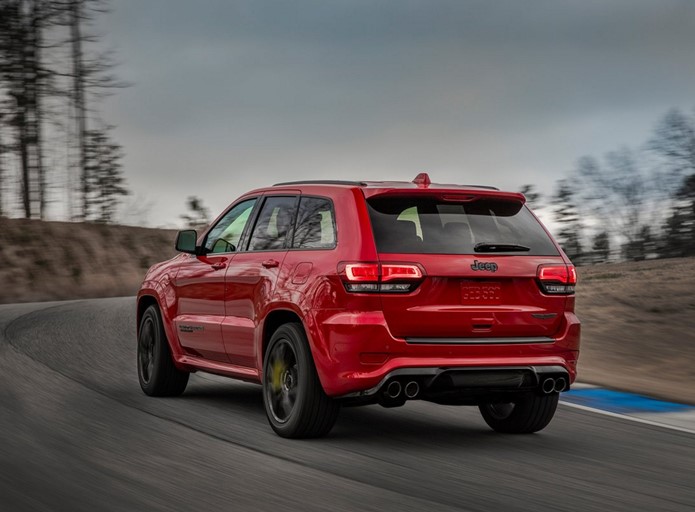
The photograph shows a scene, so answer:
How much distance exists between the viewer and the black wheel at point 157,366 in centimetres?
934

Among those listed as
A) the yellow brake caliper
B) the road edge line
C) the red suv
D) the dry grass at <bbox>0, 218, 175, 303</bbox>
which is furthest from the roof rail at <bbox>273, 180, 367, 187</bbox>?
the dry grass at <bbox>0, 218, 175, 303</bbox>

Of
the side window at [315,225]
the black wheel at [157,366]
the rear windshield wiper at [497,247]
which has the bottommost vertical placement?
the black wheel at [157,366]

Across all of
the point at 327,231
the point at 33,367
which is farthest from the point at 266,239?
the point at 33,367

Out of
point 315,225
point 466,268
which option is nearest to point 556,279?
point 466,268

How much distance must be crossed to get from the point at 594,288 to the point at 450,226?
18.9 metres

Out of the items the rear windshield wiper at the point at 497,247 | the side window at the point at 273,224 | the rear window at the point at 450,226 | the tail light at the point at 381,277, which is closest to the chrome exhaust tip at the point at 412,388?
the tail light at the point at 381,277

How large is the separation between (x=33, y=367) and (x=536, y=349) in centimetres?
582

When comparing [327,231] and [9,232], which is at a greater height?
[327,231]

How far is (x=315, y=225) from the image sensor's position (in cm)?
736

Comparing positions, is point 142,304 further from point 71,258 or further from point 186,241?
point 71,258

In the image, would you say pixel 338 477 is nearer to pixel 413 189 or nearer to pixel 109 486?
pixel 109 486

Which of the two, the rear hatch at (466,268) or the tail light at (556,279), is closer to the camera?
the rear hatch at (466,268)

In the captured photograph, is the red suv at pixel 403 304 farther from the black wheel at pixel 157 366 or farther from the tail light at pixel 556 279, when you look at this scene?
the black wheel at pixel 157 366

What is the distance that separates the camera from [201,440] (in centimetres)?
712
